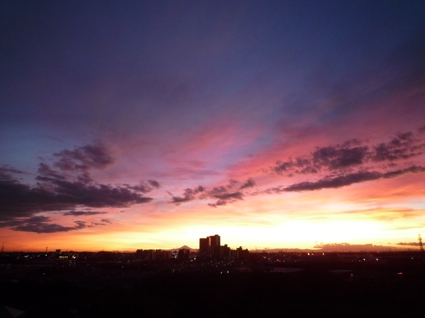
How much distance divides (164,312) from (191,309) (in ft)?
20.1

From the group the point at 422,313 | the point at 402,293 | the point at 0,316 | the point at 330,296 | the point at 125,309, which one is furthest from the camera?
the point at 330,296

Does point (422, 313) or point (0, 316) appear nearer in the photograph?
point (0, 316)

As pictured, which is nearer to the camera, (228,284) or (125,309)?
(125,309)

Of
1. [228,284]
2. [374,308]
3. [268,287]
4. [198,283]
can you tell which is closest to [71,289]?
[198,283]

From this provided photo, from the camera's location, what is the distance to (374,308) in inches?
1620

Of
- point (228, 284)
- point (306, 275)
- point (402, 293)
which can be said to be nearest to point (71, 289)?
point (228, 284)

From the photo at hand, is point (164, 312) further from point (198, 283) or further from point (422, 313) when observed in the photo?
point (422, 313)

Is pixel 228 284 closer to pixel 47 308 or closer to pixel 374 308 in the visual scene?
pixel 374 308

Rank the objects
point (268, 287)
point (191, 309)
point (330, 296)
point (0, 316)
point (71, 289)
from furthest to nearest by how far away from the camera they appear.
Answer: point (71, 289), point (268, 287), point (330, 296), point (191, 309), point (0, 316)

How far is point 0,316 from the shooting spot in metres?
30.8

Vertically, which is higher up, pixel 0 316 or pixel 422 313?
pixel 0 316

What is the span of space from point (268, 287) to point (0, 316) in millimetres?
45242

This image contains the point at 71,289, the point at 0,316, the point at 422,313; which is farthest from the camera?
the point at 71,289

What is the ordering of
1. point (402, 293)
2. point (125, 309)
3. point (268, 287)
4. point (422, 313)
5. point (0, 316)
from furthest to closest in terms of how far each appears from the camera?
point (268, 287) < point (402, 293) < point (125, 309) < point (422, 313) < point (0, 316)
